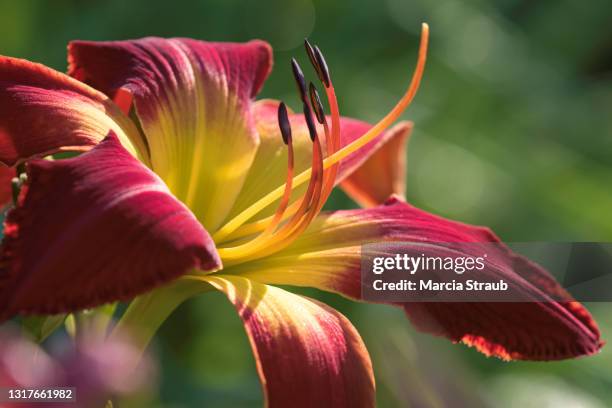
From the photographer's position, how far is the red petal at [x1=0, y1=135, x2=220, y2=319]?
1.65 ft

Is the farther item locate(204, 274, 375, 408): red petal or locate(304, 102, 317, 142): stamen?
locate(304, 102, 317, 142): stamen

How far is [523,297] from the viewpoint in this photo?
0.70 meters

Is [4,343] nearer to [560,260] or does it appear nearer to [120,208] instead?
[120,208]

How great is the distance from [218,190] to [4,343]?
310mm

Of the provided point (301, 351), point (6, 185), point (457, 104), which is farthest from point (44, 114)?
point (457, 104)

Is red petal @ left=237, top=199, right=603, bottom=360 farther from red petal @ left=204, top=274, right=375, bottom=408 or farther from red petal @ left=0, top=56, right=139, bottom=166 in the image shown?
red petal @ left=0, top=56, right=139, bottom=166

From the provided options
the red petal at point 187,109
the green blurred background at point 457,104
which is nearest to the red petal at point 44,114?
the red petal at point 187,109

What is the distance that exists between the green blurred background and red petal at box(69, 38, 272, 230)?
441mm

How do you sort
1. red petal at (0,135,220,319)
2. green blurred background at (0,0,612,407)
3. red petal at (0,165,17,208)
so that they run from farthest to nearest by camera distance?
green blurred background at (0,0,612,407) < red petal at (0,165,17,208) < red petal at (0,135,220,319)

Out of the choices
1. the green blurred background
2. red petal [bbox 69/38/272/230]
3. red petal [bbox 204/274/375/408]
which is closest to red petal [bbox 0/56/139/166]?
red petal [bbox 69/38/272/230]

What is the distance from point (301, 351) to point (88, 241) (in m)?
0.16

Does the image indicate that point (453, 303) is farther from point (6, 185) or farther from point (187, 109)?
point (6, 185)

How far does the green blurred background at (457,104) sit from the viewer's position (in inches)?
52.6

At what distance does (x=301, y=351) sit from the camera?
0.60 meters
